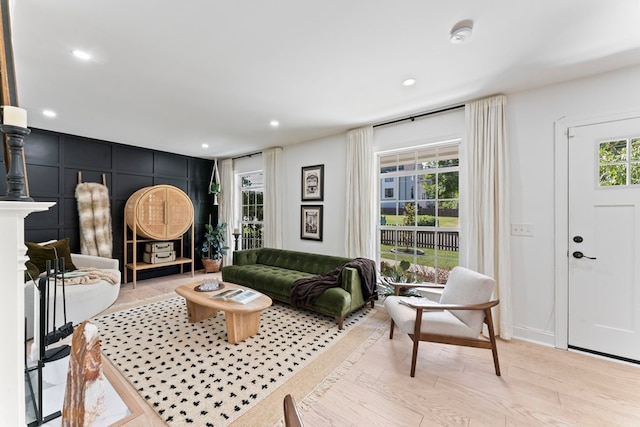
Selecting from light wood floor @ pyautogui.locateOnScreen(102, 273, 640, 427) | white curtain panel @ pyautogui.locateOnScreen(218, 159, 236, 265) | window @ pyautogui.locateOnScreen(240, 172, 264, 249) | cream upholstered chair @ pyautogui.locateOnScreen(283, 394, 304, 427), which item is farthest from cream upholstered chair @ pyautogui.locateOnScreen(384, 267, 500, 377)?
white curtain panel @ pyautogui.locateOnScreen(218, 159, 236, 265)

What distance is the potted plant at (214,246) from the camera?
5629mm

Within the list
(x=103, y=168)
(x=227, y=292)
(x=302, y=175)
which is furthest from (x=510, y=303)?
(x=103, y=168)

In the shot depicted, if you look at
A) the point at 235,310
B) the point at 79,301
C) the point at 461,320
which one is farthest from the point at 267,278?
the point at 461,320

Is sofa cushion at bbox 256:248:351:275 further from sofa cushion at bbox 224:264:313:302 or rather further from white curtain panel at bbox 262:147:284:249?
white curtain panel at bbox 262:147:284:249

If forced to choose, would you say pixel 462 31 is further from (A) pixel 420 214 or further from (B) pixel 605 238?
(B) pixel 605 238

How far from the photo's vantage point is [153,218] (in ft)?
15.4

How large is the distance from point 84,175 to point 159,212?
1.24 m

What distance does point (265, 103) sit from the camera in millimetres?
3018

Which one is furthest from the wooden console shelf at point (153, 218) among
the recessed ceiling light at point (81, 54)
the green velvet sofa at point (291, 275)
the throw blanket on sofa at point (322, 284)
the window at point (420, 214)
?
the window at point (420, 214)

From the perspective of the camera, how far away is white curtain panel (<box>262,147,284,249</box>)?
192 inches

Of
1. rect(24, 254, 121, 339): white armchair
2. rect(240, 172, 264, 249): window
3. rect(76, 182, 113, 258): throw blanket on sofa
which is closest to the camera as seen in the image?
rect(24, 254, 121, 339): white armchair

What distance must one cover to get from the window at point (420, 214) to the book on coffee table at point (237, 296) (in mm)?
1751

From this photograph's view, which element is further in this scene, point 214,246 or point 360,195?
point 214,246

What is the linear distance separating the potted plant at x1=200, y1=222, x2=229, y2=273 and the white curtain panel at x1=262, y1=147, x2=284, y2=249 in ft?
4.27
